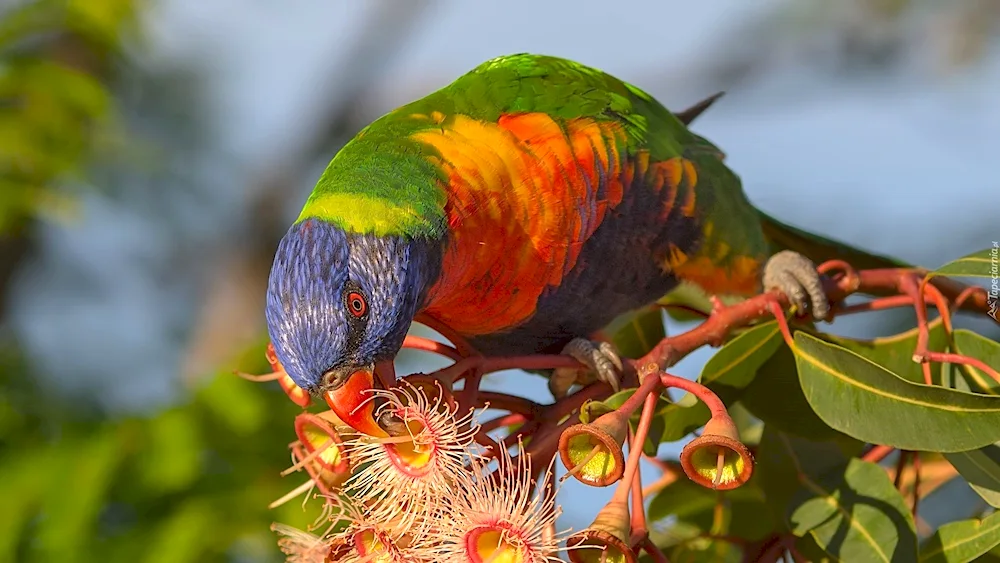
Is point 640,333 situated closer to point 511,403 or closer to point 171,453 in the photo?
point 511,403

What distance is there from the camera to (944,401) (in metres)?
0.91

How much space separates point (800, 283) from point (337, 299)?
740mm

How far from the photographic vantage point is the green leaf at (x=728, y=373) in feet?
3.43

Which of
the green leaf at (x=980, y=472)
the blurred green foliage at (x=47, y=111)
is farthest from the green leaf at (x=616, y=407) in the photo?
the blurred green foliage at (x=47, y=111)

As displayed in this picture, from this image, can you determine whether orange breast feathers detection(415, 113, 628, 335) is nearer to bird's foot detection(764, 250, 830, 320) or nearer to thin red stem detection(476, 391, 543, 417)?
thin red stem detection(476, 391, 543, 417)

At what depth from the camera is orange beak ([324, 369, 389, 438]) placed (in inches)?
38.1

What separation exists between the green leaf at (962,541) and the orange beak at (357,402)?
63 cm

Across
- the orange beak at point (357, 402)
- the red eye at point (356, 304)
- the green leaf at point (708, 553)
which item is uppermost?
the red eye at point (356, 304)

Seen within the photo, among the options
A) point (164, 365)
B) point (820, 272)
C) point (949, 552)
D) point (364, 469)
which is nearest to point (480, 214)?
point (364, 469)

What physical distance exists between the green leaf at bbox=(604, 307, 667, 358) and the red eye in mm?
549

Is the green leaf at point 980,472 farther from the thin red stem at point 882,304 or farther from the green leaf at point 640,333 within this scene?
the green leaf at point 640,333

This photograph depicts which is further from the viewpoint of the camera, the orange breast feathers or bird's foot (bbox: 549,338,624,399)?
the orange breast feathers

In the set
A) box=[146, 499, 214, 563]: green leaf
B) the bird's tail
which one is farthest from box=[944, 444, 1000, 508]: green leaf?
box=[146, 499, 214, 563]: green leaf

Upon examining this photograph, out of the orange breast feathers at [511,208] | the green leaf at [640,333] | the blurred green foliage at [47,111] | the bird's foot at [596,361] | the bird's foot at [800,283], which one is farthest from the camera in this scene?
the blurred green foliage at [47,111]
